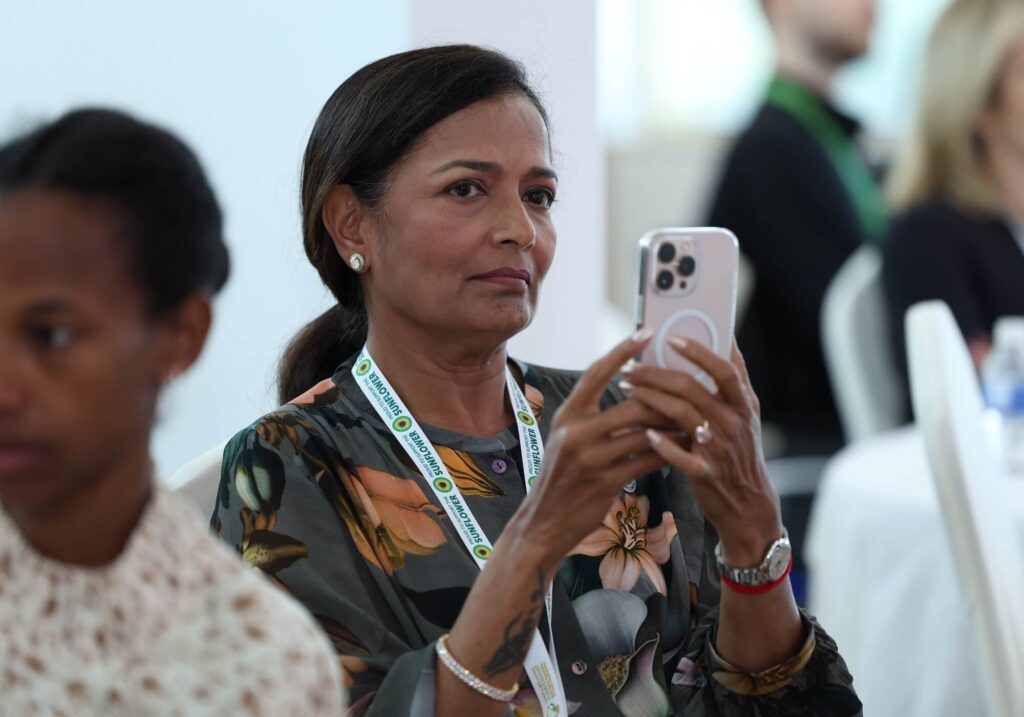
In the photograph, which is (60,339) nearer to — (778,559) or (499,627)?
(499,627)

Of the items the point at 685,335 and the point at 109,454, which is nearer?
the point at 109,454

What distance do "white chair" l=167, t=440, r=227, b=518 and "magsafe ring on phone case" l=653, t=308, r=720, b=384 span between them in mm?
488

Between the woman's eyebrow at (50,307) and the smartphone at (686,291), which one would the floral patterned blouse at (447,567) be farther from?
the woman's eyebrow at (50,307)

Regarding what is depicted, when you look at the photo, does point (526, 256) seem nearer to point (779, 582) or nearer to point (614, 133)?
point (779, 582)

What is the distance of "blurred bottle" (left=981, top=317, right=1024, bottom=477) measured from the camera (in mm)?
2570

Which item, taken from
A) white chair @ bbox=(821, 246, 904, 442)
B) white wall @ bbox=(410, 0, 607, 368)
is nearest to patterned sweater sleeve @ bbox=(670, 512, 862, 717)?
white wall @ bbox=(410, 0, 607, 368)

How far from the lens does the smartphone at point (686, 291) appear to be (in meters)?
1.12

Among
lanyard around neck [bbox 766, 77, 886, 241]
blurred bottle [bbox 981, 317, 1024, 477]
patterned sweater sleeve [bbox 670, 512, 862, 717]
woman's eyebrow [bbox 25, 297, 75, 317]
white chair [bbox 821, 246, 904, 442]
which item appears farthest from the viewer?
lanyard around neck [bbox 766, 77, 886, 241]

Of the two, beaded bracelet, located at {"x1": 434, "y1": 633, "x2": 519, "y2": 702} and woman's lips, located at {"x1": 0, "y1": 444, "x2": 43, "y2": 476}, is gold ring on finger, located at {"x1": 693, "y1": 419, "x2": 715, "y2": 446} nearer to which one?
beaded bracelet, located at {"x1": 434, "y1": 633, "x2": 519, "y2": 702}

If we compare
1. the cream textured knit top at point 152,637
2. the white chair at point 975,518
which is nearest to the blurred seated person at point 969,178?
the white chair at point 975,518

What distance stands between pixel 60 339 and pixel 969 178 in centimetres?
329

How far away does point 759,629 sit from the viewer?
1.28m

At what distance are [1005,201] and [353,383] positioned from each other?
2689 mm

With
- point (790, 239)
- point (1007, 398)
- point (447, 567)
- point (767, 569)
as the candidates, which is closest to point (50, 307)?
point (447, 567)
